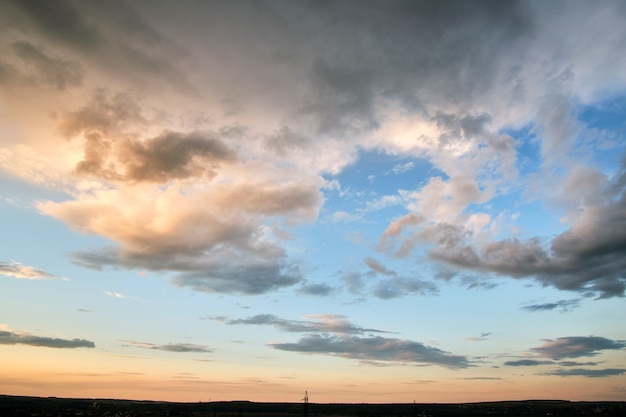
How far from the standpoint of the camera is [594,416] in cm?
16250

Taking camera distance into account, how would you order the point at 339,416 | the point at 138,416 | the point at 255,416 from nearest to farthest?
the point at 138,416
the point at 255,416
the point at 339,416

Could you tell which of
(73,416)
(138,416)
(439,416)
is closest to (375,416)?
(439,416)

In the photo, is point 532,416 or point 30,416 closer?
point 30,416

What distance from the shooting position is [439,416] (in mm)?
187250

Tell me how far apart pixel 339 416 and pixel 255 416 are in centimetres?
3833

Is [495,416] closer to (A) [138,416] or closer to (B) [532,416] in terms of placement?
(B) [532,416]

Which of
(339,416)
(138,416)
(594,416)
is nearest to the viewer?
(138,416)

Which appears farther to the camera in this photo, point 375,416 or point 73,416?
point 375,416

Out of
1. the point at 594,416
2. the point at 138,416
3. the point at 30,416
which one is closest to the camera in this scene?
the point at 30,416

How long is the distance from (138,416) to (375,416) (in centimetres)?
10136

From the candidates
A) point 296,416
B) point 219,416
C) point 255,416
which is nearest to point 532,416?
point 296,416

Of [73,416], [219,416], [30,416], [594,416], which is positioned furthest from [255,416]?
[594,416]

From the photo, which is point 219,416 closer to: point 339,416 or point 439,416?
point 339,416

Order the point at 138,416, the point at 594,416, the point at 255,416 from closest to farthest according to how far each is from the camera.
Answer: the point at 138,416 < the point at 594,416 < the point at 255,416
